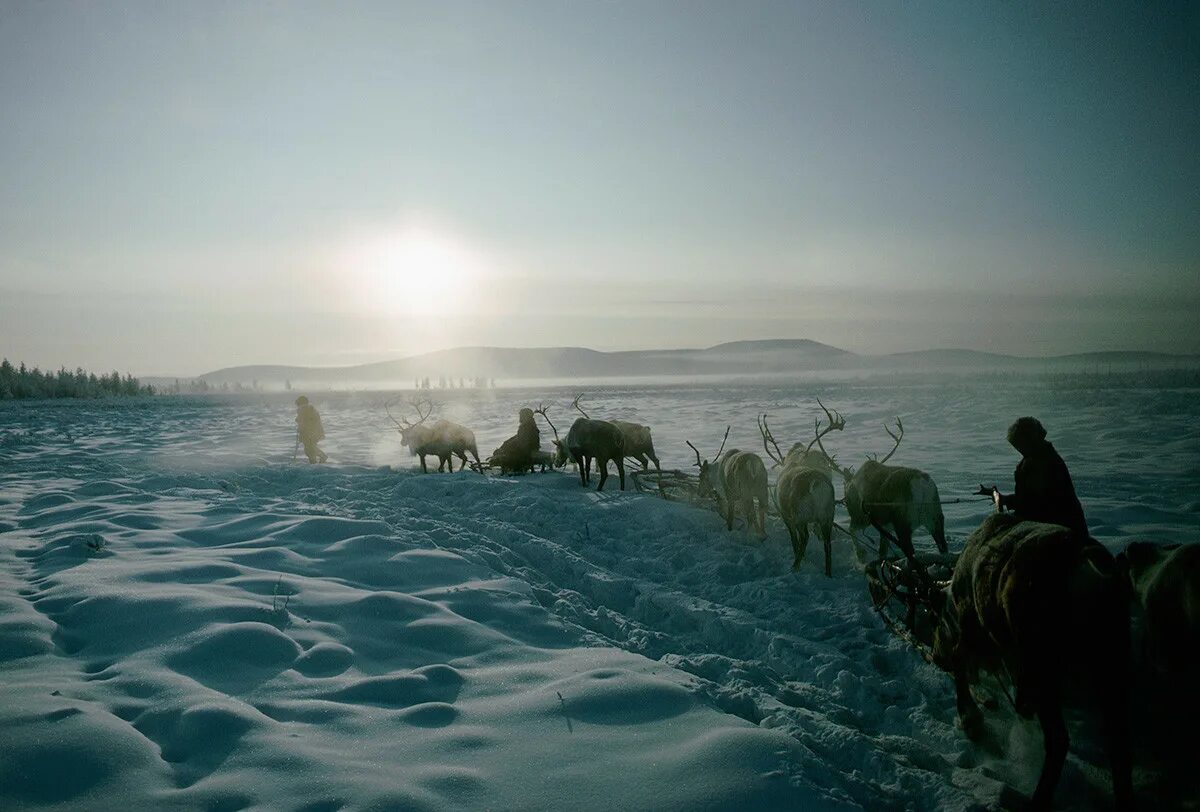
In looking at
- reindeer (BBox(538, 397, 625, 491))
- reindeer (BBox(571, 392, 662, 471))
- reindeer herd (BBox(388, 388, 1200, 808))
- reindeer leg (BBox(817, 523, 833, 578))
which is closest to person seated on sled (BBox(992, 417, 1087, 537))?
reindeer herd (BBox(388, 388, 1200, 808))

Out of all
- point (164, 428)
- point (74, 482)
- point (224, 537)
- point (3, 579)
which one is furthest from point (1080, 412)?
point (164, 428)

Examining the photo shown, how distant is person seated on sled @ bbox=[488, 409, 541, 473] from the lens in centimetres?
1555

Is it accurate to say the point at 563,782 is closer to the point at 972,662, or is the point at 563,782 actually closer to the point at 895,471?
the point at 972,662

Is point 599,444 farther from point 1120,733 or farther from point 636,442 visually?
point 1120,733

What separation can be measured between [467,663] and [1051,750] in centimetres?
374

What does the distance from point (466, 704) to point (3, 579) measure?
5.47 metres

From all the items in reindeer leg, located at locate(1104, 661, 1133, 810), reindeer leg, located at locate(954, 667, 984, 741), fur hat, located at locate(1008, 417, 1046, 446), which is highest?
fur hat, located at locate(1008, 417, 1046, 446)

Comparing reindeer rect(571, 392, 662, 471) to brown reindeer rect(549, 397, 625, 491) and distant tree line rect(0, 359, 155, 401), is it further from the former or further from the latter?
distant tree line rect(0, 359, 155, 401)

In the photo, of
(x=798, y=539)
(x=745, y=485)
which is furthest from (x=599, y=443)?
(x=798, y=539)

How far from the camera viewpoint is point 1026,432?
5.37m

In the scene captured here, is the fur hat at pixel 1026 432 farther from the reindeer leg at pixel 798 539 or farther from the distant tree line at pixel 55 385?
the distant tree line at pixel 55 385

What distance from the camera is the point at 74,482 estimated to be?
486 inches

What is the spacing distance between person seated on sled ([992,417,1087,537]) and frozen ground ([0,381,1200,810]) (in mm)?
1763

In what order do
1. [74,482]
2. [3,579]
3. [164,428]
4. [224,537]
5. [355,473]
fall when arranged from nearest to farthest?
[3,579] < [224,537] < [74,482] < [355,473] < [164,428]
